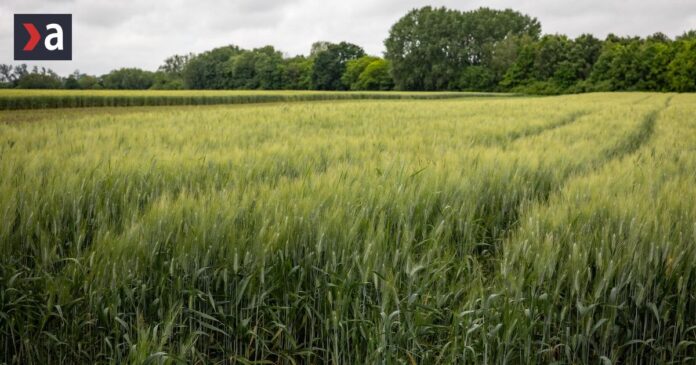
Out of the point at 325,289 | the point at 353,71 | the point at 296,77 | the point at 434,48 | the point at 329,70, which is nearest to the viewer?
the point at 325,289

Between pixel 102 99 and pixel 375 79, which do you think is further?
pixel 375 79

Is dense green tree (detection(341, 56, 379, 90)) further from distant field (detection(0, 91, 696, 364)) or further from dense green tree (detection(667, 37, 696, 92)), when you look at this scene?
distant field (detection(0, 91, 696, 364))

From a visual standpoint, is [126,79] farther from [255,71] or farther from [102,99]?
[102,99]

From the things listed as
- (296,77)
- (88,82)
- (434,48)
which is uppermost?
(434,48)

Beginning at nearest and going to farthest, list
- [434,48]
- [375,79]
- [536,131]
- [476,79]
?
[536,131] < [476,79] < [434,48] < [375,79]

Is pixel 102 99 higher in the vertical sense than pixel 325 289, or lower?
higher

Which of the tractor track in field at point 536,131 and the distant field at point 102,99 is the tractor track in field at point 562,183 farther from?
the distant field at point 102,99

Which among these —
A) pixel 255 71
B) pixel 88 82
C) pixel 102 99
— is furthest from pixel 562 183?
pixel 255 71

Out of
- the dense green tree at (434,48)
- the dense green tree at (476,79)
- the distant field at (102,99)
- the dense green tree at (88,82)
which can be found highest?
the dense green tree at (434,48)

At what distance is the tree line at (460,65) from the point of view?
221ft

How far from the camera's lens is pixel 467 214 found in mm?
2898

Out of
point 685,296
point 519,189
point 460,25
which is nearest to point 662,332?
point 685,296

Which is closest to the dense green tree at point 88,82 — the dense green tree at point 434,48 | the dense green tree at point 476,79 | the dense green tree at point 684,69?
the dense green tree at point 434,48

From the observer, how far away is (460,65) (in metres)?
83.7
